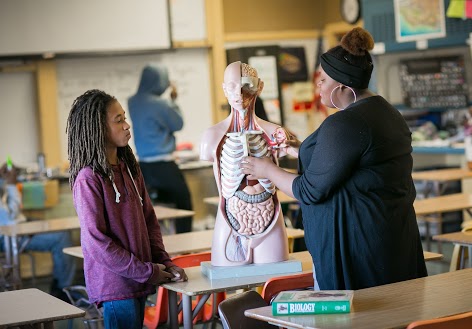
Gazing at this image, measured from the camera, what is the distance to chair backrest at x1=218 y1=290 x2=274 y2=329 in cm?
299

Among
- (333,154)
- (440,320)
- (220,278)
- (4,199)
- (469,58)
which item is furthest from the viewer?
(469,58)

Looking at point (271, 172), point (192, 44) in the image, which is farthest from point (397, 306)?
point (192, 44)

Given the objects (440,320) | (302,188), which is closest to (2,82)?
(302,188)

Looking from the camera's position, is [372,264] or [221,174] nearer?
[372,264]

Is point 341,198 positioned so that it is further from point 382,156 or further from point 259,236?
point 259,236

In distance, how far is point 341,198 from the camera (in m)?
3.09

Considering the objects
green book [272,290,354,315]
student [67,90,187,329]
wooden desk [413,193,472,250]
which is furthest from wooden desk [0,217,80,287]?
green book [272,290,354,315]

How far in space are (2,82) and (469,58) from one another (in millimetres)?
4730

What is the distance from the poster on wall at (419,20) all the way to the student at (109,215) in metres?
5.91

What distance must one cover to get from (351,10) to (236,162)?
712cm

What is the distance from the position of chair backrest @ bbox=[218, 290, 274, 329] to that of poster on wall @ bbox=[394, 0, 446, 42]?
20.6 ft

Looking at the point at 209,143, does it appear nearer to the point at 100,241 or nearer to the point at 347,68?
the point at 100,241

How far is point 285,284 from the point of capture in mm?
3701

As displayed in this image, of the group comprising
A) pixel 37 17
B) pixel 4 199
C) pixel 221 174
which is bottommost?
pixel 4 199
